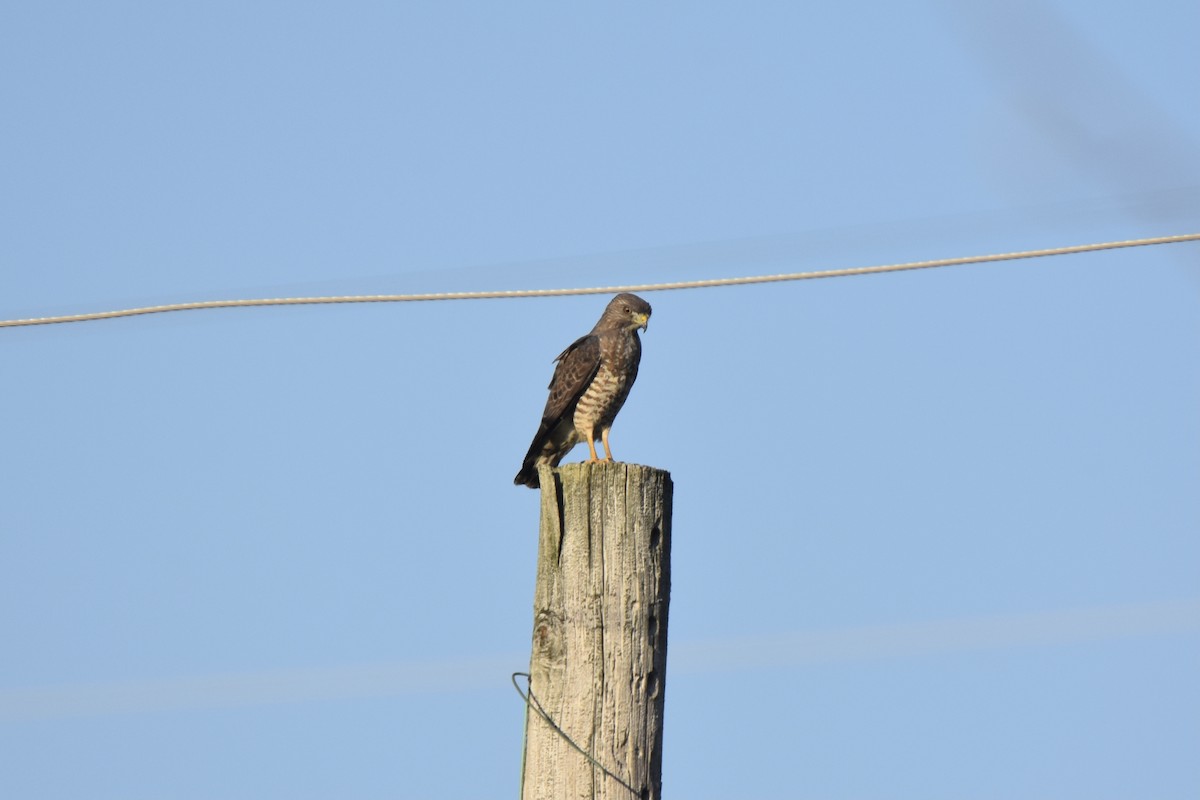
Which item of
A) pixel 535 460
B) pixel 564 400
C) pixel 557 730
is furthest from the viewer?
pixel 535 460

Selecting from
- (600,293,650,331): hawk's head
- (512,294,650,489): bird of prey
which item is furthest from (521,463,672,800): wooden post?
(600,293,650,331): hawk's head

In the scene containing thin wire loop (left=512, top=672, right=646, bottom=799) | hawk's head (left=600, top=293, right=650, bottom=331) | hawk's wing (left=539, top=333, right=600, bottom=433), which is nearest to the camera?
thin wire loop (left=512, top=672, right=646, bottom=799)

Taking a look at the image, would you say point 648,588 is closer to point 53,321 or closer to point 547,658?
point 547,658

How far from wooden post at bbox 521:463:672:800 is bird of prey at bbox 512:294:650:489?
3.55 m

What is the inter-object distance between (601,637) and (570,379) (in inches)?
153

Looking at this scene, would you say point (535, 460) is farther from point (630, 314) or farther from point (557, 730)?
point (557, 730)

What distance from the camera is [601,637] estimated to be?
12.4 ft

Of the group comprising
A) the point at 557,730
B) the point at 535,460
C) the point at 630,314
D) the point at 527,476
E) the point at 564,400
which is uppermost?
the point at 630,314

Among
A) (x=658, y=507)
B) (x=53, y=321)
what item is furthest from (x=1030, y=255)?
(x=53, y=321)

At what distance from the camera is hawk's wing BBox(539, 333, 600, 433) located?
24.8 ft

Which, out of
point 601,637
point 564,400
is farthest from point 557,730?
point 564,400

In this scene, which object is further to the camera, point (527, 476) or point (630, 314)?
point (630, 314)

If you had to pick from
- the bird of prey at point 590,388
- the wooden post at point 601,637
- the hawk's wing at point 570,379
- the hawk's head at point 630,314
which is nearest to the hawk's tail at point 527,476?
the bird of prey at point 590,388

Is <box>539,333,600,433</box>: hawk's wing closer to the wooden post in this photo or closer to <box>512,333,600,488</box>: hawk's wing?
<box>512,333,600,488</box>: hawk's wing
